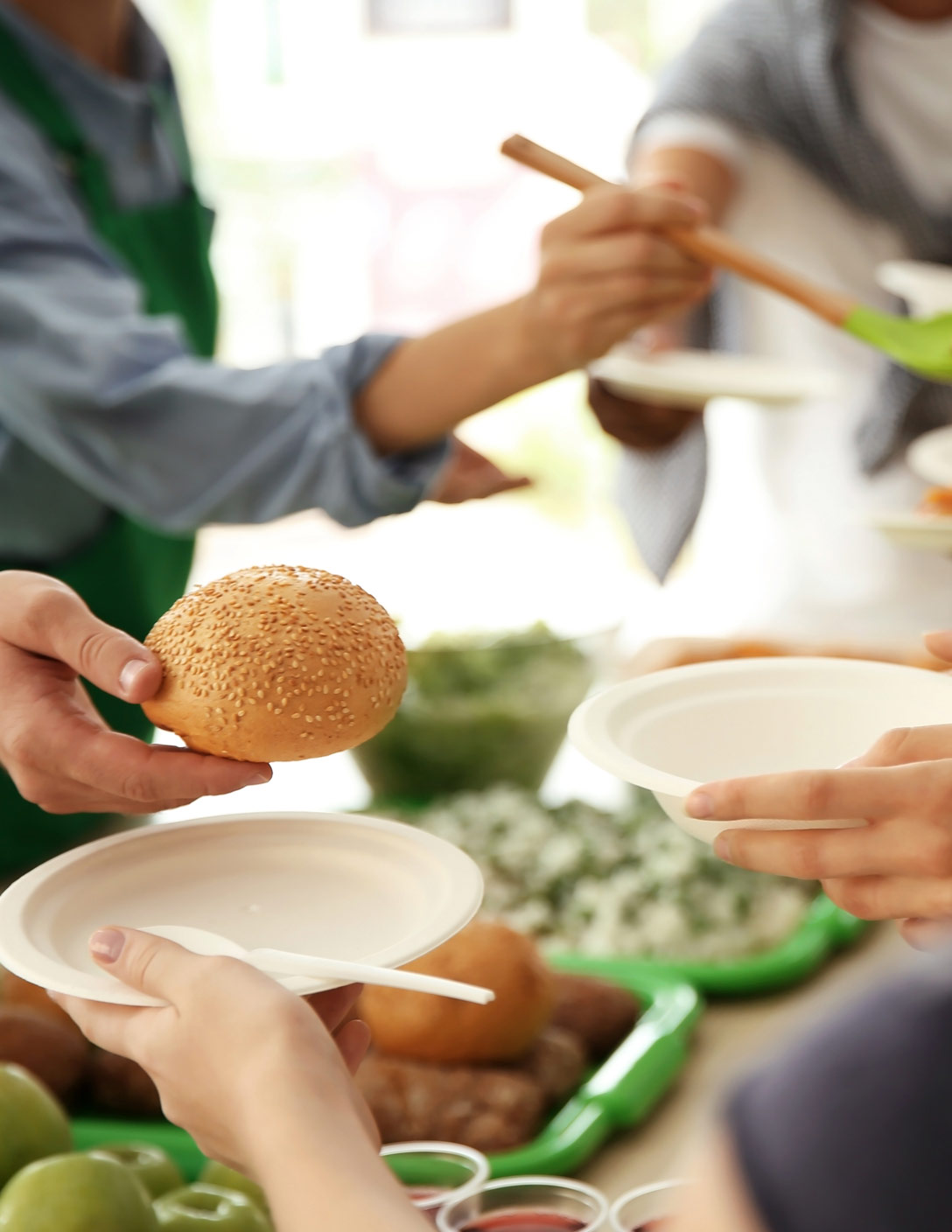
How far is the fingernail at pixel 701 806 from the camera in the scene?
71 cm

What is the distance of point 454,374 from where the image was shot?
1.48 metres

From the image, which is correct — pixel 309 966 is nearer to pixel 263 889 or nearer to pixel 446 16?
pixel 263 889

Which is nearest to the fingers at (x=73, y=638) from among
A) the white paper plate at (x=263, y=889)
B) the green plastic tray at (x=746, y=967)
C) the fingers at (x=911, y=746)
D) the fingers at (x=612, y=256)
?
the white paper plate at (x=263, y=889)

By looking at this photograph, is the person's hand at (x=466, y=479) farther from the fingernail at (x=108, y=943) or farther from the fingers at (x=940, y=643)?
the fingernail at (x=108, y=943)

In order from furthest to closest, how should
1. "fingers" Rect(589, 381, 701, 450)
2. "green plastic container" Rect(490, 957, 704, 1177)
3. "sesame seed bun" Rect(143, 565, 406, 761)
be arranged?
1. "fingers" Rect(589, 381, 701, 450)
2. "green plastic container" Rect(490, 957, 704, 1177)
3. "sesame seed bun" Rect(143, 565, 406, 761)

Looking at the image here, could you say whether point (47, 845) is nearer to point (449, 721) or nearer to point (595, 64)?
point (449, 721)

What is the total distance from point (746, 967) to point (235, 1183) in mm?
768

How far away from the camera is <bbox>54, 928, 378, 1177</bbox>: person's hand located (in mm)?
603

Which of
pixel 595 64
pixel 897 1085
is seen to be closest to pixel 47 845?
pixel 897 1085

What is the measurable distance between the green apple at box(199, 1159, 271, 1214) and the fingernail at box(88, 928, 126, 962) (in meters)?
0.37

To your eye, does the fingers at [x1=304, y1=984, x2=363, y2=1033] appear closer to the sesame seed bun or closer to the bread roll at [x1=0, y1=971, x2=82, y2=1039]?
the sesame seed bun

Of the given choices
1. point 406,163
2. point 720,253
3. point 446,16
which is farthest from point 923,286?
point 406,163

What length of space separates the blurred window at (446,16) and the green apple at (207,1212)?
16.5ft

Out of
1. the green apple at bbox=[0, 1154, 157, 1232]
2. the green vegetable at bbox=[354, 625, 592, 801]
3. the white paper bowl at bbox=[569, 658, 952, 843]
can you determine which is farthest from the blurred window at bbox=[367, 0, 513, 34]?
the green apple at bbox=[0, 1154, 157, 1232]
